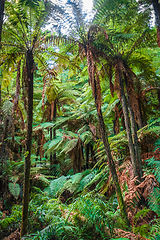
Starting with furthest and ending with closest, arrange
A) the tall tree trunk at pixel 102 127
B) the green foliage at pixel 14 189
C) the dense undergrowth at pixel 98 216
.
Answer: the green foliage at pixel 14 189
the tall tree trunk at pixel 102 127
the dense undergrowth at pixel 98 216

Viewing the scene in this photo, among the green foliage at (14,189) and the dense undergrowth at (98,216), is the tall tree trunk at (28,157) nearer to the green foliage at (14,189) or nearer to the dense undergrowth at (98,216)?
the dense undergrowth at (98,216)

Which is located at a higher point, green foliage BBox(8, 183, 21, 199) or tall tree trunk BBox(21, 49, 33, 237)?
tall tree trunk BBox(21, 49, 33, 237)

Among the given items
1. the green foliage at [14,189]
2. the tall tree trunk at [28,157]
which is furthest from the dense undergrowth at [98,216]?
the green foliage at [14,189]

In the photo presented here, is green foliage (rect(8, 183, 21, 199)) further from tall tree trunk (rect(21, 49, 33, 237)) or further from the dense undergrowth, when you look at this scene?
tall tree trunk (rect(21, 49, 33, 237))

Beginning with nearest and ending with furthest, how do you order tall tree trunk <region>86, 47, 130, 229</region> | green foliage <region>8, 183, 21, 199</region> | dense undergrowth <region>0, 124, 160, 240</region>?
dense undergrowth <region>0, 124, 160, 240</region> → tall tree trunk <region>86, 47, 130, 229</region> → green foliage <region>8, 183, 21, 199</region>

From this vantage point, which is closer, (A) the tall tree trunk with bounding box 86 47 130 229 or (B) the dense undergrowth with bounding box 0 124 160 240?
(B) the dense undergrowth with bounding box 0 124 160 240

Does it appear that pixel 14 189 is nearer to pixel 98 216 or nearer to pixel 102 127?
pixel 98 216

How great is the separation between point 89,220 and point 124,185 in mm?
1084

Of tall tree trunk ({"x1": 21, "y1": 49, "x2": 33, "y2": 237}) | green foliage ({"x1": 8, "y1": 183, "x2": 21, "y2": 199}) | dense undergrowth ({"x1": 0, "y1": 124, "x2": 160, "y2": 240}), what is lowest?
green foliage ({"x1": 8, "y1": 183, "x2": 21, "y2": 199})

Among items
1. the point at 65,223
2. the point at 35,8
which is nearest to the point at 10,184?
the point at 65,223

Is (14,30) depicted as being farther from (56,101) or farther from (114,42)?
(56,101)

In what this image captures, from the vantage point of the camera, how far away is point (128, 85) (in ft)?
10.8

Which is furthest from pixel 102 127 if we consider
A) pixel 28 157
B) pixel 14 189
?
pixel 14 189

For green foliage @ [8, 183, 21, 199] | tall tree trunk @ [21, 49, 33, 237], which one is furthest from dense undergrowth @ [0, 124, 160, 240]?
green foliage @ [8, 183, 21, 199]
